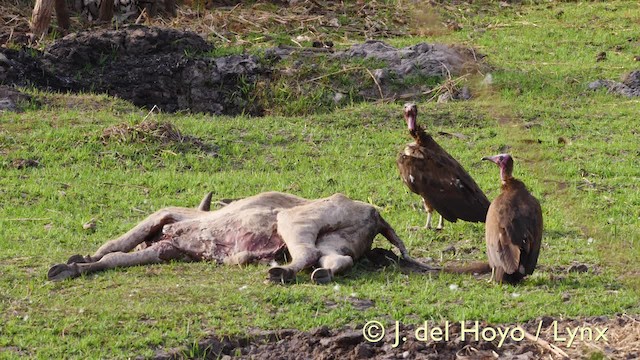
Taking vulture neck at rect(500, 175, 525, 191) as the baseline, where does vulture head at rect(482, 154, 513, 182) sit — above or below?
above

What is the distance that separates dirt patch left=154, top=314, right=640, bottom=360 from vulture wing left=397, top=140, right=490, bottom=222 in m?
2.75

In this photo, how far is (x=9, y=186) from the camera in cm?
1050

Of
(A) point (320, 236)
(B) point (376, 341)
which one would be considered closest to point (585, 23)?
(A) point (320, 236)

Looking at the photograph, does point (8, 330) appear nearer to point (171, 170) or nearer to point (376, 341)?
point (376, 341)

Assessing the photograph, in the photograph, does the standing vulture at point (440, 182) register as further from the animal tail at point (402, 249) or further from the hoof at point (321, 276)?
the hoof at point (321, 276)

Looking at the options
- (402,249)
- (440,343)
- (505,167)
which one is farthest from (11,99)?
(440,343)

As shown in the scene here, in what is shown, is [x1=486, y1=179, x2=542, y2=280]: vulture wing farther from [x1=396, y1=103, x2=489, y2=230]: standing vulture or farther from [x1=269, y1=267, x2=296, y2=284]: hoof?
[x1=396, y1=103, x2=489, y2=230]: standing vulture

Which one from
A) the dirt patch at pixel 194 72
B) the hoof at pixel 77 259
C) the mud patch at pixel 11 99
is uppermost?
the hoof at pixel 77 259

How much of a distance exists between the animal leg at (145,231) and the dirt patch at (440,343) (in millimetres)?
2159

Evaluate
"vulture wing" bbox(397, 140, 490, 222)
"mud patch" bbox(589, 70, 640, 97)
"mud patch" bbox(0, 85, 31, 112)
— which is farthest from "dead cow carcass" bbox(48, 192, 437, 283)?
"mud patch" bbox(589, 70, 640, 97)

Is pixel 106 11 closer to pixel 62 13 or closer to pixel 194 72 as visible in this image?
pixel 62 13

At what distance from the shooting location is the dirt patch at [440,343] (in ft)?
17.0

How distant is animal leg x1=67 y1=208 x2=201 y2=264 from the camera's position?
746 cm

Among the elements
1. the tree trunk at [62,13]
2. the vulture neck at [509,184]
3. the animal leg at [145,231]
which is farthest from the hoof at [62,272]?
the tree trunk at [62,13]
